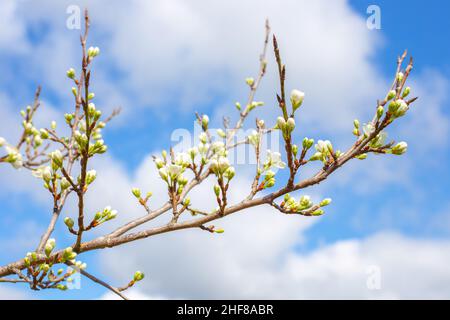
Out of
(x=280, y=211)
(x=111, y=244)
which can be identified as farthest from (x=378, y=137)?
(x=111, y=244)

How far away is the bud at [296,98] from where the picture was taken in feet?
10.3

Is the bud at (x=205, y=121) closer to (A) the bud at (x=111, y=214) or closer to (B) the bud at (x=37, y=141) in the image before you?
(B) the bud at (x=37, y=141)

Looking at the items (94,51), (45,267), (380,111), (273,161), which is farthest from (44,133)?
(380,111)

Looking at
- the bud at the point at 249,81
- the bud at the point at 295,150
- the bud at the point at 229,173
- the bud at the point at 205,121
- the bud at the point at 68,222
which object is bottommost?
the bud at the point at 68,222

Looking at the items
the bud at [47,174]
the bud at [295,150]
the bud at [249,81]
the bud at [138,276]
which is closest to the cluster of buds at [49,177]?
the bud at [47,174]

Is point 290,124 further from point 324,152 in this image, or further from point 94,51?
point 94,51

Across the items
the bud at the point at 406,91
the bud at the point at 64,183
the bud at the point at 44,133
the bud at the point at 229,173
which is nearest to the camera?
the bud at the point at 406,91

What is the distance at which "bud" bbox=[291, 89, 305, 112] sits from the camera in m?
3.14

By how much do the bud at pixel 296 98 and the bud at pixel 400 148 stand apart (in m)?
1.05

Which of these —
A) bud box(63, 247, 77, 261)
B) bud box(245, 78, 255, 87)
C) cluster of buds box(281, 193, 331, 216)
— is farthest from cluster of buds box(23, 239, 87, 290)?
bud box(245, 78, 255, 87)

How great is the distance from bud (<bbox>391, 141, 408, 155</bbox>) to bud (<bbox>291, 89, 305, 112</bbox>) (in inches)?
41.5

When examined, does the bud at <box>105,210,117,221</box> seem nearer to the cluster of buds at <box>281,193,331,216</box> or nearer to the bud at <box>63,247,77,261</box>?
the bud at <box>63,247,77,261</box>
